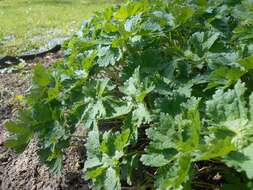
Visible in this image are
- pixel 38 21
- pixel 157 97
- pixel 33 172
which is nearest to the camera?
pixel 157 97

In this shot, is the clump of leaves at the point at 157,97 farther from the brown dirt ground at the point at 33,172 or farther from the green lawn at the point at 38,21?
the green lawn at the point at 38,21

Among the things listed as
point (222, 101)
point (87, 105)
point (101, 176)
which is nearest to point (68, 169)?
point (87, 105)

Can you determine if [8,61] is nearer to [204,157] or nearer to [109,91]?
[109,91]

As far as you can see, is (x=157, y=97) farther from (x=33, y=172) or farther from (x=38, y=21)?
(x=38, y=21)

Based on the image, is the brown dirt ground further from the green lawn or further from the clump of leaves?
the green lawn

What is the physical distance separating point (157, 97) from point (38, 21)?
660 centimetres

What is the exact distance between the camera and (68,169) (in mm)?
2773

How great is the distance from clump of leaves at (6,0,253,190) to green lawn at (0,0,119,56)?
3.44 metres

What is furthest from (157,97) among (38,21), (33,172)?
(38,21)

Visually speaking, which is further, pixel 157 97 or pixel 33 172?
pixel 33 172

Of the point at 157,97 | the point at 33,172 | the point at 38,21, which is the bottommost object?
the point at 38,21

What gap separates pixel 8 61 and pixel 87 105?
293cm

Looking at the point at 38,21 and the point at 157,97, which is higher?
the point at 157,97

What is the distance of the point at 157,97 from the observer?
2223 mm
